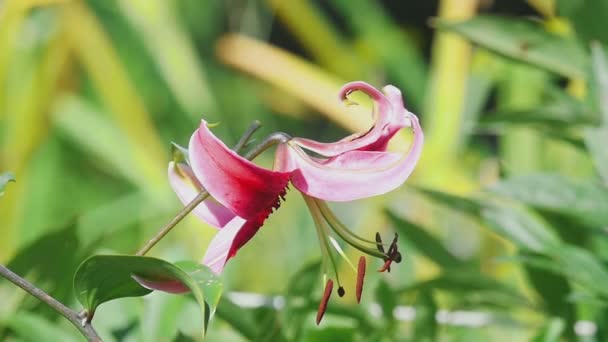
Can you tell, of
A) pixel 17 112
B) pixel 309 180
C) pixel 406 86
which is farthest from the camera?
pixel 406 86

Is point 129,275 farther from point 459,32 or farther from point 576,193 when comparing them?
point 459,32

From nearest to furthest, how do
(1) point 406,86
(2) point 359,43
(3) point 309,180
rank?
(3) point 309,180, (1) point 406,86, (2) point 359,43

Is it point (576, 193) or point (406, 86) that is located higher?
point (576, 193)

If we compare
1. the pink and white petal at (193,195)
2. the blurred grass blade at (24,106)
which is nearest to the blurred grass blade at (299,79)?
the blurred grass blade at (24,106)

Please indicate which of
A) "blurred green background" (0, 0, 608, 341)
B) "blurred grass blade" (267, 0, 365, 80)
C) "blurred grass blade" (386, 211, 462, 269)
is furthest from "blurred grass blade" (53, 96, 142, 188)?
"blurred grass blade" (386, 211, 462, 269)

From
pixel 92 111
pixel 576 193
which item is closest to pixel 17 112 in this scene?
pixel 92 111

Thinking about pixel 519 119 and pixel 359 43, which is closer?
pixel 519 119
